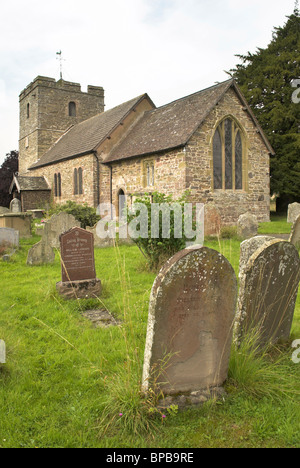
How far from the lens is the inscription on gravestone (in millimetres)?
6465

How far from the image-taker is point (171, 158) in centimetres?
1527

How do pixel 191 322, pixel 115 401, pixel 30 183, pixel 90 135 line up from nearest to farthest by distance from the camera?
1. pixel 115 401
2. pixel 191 322
3. pixel 90 135
4. pixel 30 183

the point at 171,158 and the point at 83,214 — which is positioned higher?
the point at 171,158

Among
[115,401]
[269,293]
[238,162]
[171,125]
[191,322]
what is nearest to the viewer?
[115,401]

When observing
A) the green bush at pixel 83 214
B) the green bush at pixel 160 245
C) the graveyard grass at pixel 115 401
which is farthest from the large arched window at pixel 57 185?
the graveyard grass at pixel 115 401

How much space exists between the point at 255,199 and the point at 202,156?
374 centimetres

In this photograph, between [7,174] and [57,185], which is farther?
[7,174]

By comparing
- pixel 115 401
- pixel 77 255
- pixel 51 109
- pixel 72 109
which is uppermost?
pixel 72 109

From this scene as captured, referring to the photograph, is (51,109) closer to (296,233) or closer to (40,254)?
(40,254)

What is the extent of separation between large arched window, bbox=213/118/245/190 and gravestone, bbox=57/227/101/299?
10235mm

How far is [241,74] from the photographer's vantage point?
26047mm

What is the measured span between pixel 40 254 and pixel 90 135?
15329 mm

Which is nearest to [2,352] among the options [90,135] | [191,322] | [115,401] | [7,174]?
[115,401]
